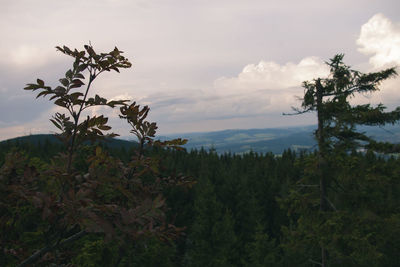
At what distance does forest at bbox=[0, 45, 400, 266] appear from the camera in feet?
8.06

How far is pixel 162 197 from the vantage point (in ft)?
7.43

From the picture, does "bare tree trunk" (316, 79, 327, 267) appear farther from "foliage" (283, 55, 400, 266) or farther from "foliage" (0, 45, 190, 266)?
"foliage" (0, 45, 190, 266)

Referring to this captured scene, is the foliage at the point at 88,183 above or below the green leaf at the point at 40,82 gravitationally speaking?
below

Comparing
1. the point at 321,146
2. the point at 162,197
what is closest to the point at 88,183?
the point at 162,197

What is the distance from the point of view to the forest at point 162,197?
2.46 m

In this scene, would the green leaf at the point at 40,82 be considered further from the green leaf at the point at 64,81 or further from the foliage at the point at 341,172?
the foliage at the point at 341,172

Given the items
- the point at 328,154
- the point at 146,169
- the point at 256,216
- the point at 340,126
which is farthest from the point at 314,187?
the point at 256,216

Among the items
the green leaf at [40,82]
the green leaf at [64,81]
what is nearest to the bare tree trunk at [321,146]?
the green leaf at [64,81]

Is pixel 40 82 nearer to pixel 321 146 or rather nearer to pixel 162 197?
pixel 162 197

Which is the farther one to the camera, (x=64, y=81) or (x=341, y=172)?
(x=341, y=172)

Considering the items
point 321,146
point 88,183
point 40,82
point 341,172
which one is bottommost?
point 341,172

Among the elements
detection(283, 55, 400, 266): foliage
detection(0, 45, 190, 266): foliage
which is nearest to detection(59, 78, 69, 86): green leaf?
detection(0, 45, 190, 266): foliage

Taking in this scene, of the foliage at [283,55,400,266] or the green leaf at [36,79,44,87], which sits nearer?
the green leaf at [36,79,44,87]

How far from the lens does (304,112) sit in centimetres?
1422
